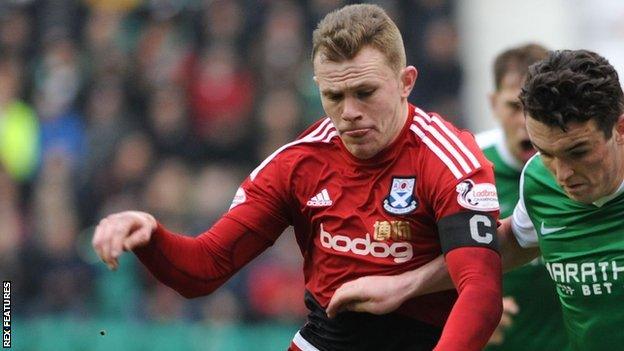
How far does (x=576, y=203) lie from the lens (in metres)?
4.88

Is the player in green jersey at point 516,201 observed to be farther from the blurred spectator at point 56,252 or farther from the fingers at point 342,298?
the blurred spectator at point 56,252

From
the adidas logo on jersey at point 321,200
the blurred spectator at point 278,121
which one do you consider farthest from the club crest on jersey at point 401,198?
the blurred spectator at point 278,121

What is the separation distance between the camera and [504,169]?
6.61 m

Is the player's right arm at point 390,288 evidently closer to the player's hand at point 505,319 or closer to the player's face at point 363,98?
the player's face at point 363,98

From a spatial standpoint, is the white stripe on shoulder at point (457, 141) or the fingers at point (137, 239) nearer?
the fingers at point (137, 239)

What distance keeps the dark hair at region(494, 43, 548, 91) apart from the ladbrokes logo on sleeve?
2.22 meters

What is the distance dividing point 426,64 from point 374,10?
20.8 ft

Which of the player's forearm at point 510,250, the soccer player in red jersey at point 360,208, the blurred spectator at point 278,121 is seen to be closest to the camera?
the soccer player in red jersey at point 360,208

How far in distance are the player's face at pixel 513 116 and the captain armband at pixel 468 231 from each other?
6.57 ft

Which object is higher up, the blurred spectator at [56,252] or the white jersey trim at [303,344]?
the white jersey trim at [303,344]

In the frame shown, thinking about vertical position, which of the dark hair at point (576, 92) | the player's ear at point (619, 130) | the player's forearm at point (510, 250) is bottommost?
the player's forearm at point (510, 250)

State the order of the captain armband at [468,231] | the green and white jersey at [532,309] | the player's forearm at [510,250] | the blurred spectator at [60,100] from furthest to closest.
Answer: the blurred spectator at [60,100]
the green and white jersey at [532,309]
the player's forearm at [510,250]
the captain armband at [468,231]

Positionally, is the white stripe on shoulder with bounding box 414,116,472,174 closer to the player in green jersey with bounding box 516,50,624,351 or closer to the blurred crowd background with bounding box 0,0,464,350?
the player in green jersey with bounding box 516,50,624,351

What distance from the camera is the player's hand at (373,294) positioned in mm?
4676
